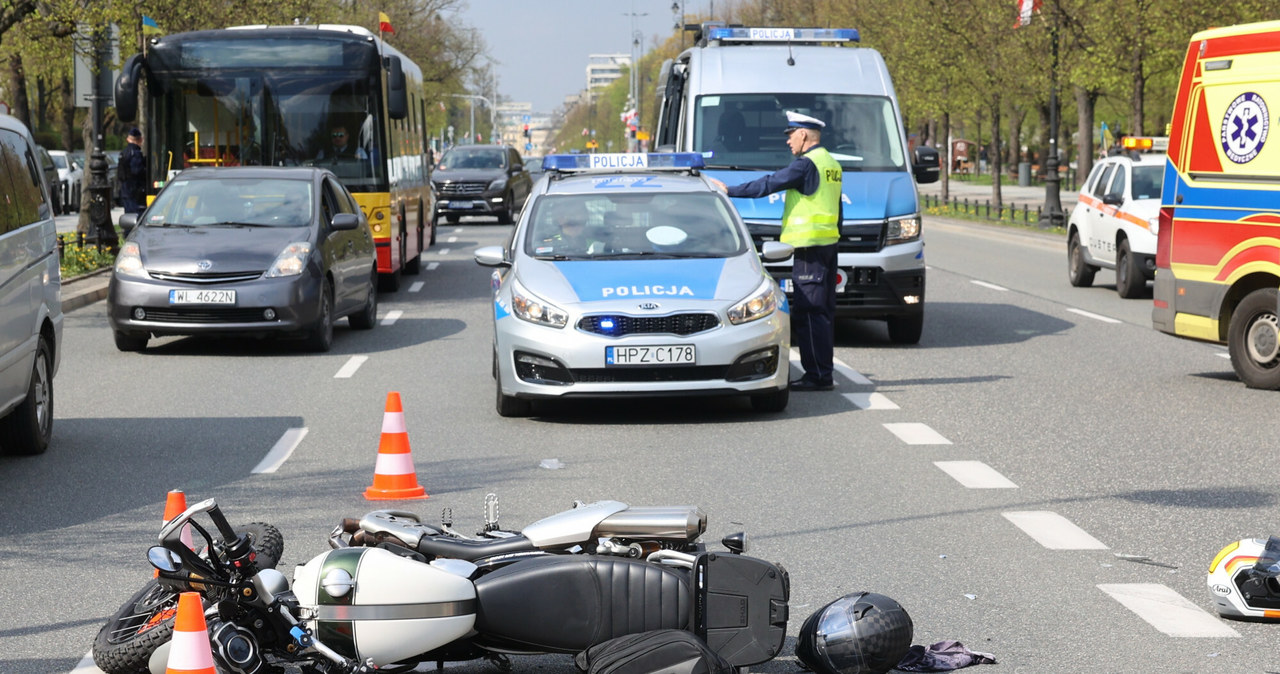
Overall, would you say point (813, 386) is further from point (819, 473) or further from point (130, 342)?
point (130, 342)

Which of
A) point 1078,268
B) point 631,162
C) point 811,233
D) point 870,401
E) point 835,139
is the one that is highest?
point 835,139

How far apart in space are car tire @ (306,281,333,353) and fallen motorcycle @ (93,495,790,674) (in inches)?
385

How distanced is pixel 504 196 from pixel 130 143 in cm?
1494

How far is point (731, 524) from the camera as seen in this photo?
24.2 feet

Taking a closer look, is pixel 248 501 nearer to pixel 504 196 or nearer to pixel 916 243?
pixel 916 243

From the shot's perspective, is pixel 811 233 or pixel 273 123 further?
pixel 273 123

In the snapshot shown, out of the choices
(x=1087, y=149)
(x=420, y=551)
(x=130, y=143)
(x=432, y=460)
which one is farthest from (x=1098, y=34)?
(x=420, y=551)

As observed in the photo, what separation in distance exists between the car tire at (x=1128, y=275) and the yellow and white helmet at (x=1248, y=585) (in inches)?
609

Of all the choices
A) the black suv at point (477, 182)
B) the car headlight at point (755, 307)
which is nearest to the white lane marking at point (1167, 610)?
the car headlight at point (755, 307)

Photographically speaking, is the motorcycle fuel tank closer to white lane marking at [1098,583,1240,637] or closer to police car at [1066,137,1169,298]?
white lane marking at [1098,583,1240,637]

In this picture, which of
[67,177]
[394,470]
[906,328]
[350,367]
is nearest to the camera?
[394,470]

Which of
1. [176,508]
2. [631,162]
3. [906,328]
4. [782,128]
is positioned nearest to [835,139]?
Answer: [782,128]

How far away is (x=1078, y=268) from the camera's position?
75.6 ft

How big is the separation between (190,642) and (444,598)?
76cm
